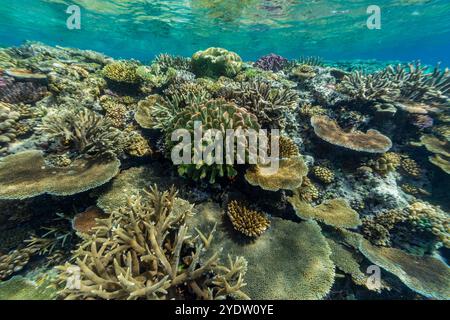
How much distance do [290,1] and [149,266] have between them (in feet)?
87.5

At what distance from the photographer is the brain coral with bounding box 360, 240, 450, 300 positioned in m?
3.75

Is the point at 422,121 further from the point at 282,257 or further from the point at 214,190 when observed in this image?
the point at 214,190

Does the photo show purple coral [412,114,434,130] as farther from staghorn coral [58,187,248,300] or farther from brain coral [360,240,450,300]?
staghorn coral [58,187,248,300]

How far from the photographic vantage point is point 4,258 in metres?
3.39

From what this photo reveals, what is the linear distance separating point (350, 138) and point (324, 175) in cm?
122

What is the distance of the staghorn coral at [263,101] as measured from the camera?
16.2 ft

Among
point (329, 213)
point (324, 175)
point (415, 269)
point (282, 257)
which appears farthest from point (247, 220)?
point (415, 269)

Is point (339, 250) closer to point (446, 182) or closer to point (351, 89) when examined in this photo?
point (446, 182)

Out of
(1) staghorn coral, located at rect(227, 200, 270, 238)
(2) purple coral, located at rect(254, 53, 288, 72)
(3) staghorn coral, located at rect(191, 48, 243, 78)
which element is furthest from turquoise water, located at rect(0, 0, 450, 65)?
(1) staghorn coral, located at rect(227, 200, 270, 238)

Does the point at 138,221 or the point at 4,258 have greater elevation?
the point at 138,221

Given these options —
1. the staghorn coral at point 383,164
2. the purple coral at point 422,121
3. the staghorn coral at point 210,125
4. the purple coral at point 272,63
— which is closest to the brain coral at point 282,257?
the staghorn coral at point 210,125

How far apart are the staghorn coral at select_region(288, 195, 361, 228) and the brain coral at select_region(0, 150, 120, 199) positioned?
3504 mm

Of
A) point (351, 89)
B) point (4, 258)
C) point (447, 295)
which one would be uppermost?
point (351, 89)

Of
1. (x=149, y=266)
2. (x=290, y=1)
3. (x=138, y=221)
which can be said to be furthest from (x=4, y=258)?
(x=290, y=1)
